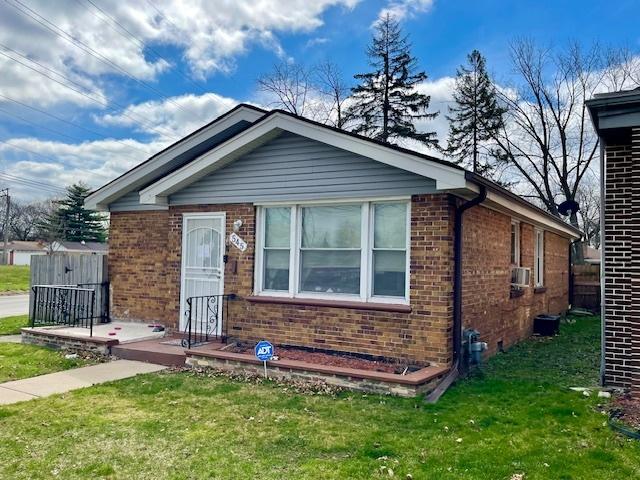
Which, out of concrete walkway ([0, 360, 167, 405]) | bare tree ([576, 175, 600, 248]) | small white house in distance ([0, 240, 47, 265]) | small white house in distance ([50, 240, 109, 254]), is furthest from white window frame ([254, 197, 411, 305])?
small white house in distance ([0, 240, 47, 265])

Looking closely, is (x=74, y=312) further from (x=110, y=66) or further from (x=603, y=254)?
(x=110, y=66)

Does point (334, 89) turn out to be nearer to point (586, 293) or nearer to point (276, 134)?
point (586, 293)

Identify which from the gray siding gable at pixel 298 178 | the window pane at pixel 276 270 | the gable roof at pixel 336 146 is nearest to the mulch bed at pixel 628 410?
the gable roof at pixel 336 146

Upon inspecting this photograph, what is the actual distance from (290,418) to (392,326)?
7.69 ft

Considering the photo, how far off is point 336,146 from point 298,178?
950 millimetres

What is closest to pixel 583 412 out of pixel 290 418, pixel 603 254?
pixel 603 254

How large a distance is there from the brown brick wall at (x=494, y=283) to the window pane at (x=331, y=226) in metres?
1.67

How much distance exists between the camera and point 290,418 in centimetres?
522

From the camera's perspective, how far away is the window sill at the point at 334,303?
697 cm

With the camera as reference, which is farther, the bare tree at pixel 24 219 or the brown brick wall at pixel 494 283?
the bare tree at pixel 24 219

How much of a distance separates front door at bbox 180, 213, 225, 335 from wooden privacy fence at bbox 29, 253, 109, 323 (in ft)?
9.29

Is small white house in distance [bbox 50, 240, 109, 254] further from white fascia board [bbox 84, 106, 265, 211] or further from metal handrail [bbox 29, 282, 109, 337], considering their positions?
white fascia board [bbox 84, 106, 265, 211]

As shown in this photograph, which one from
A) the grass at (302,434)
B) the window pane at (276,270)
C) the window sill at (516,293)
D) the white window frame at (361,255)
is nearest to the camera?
the grass at (302,434)

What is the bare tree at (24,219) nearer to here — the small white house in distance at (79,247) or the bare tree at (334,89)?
the small white house in distance at (79,247)
